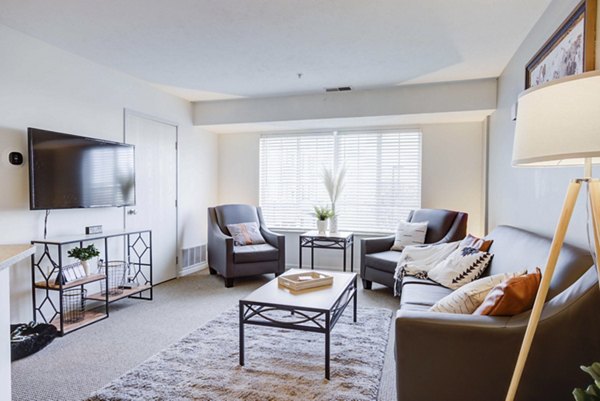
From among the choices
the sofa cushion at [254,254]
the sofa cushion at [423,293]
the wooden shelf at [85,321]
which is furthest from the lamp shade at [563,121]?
the sofa cushion at [254,254]

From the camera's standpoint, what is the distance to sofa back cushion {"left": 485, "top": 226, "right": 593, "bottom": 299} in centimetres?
159

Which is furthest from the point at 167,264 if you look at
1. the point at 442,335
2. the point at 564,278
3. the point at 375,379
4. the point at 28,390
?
the point at 564,278

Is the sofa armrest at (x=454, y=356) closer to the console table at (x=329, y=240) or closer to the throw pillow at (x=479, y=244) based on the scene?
the throw pillow at (x=479, y=244)

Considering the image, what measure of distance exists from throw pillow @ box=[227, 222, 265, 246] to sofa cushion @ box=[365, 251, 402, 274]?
4.96 ft

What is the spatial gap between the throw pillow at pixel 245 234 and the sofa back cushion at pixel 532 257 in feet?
9.23

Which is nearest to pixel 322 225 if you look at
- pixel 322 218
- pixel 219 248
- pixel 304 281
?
pixel 322 218

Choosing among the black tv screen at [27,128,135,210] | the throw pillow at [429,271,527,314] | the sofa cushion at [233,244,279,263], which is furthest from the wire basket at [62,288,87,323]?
the throw pillow at [429,271,527,314]

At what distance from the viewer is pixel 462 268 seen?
2.69 m

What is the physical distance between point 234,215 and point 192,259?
89 centimetres

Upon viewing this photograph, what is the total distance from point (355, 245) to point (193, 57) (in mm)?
3180

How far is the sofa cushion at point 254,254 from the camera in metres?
4.19

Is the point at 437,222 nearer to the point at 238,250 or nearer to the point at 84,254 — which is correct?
the point at 238,250

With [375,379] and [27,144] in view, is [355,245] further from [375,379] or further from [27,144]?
[27,144]

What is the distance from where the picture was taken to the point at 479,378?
4.94 ft
